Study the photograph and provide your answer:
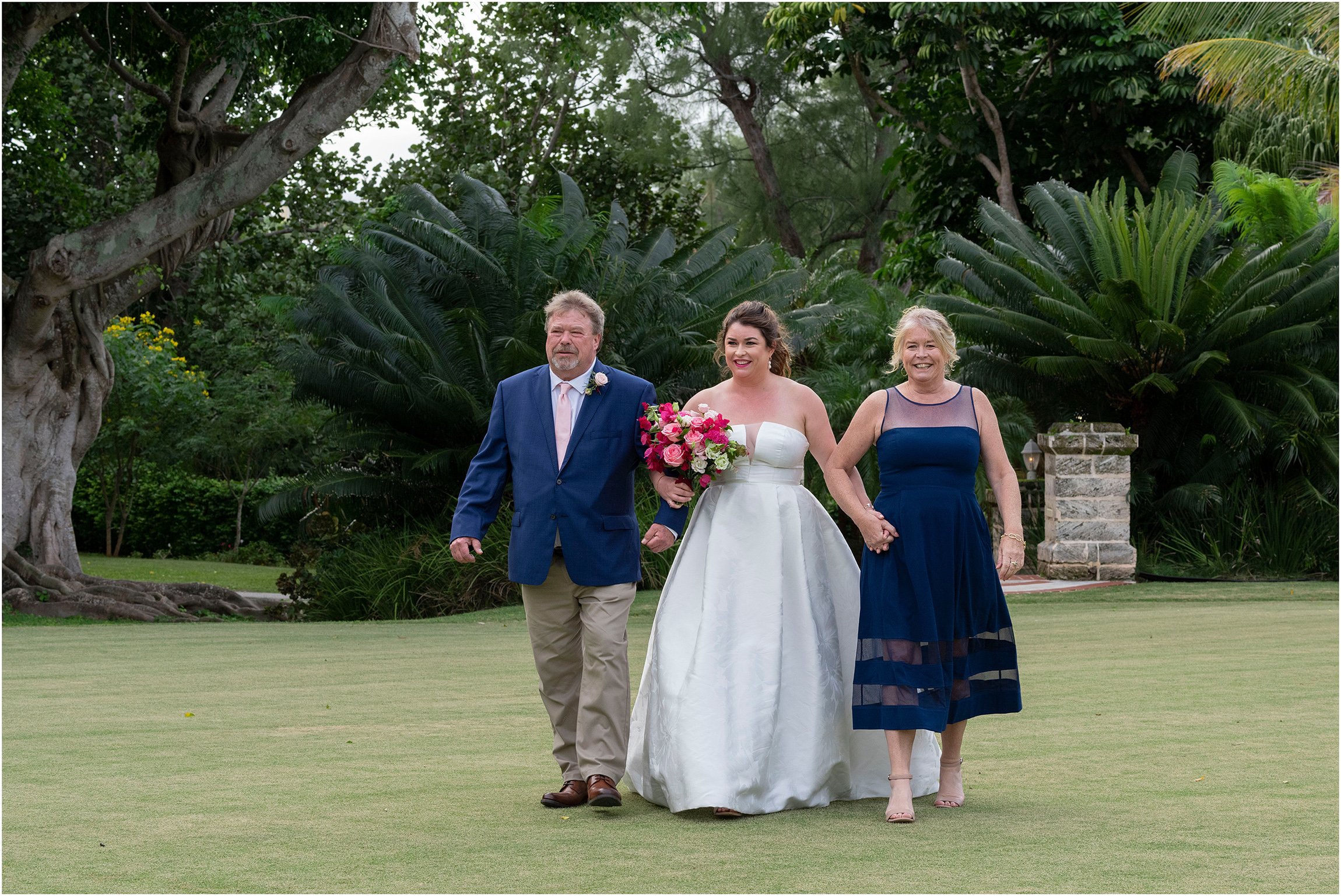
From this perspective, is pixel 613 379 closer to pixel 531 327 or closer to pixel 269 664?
pixel 269 664

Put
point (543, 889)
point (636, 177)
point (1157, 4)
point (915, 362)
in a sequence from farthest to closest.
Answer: point (636, 177) → point (1157, 4) → point (915, 362) → point (543, 889)

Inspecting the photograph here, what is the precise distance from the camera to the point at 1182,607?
1341 centimetres

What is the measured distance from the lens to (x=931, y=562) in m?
5.09

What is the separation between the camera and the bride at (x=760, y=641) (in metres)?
5.06

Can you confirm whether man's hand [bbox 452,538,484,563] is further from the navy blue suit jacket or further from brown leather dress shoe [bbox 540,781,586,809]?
brown leather dress shoe [bbox 540,781,586,809]

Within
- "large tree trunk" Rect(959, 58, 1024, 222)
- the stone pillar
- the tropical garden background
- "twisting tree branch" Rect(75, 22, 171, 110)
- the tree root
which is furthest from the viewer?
"large tree trunk" Rect(959, 58, 1024, 222)

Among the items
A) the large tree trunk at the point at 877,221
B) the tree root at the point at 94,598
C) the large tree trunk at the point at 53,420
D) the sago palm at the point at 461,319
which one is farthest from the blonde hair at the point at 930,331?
the large tree trunk at the point at 877,221

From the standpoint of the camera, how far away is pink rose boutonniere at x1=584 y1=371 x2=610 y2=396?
Result: 17.7 ft

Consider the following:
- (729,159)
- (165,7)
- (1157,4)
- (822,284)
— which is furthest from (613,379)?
(729,159)

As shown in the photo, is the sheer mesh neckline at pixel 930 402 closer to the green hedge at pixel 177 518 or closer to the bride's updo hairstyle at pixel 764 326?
the bride's updo hairstyle at pixel 764 326

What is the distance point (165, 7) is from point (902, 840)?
14.7 meters

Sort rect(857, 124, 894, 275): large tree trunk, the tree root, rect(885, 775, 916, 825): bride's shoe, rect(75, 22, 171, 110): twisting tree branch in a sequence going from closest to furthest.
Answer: rect(885, 775, 916, 825): bride's shoe → the tree root → rect(75, 22, 171, 110): twisting tree branch → rect(857, 124, 894, 275): large tree trunk

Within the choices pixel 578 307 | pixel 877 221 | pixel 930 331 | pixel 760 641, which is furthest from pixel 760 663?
pixel 877 221

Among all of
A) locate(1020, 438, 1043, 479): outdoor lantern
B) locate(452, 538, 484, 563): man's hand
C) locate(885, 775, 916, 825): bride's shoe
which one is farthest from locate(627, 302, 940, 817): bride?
locate(1020, 438, 1043, 479): outdoor lantern
